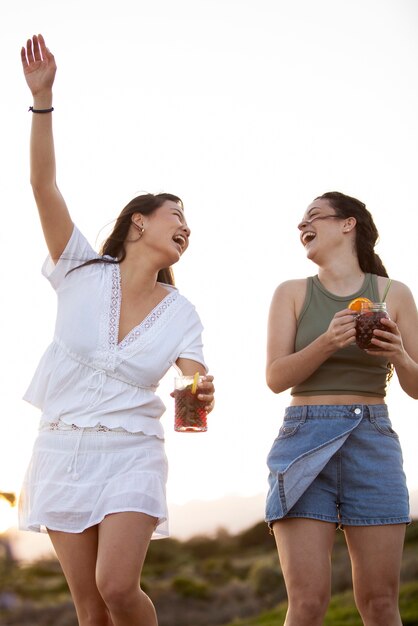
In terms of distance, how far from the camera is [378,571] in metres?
3.15

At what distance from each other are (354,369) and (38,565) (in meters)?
12.1

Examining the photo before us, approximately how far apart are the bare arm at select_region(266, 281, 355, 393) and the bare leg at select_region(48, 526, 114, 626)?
93 cm

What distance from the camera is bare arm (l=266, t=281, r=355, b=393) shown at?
3.15 m

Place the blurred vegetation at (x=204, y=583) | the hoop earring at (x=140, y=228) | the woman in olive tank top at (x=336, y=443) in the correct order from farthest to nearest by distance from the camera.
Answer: the blurred vegetation at (x=204, y=583) < the hoop earring at (x=140, y=228) < the woman in olive tank top at (x=336, y=443)

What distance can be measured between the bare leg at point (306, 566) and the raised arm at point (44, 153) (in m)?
1.46

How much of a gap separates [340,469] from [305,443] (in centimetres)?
17

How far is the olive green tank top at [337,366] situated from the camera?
3.37 meters

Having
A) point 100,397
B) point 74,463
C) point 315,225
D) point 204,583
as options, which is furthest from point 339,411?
point 204,583

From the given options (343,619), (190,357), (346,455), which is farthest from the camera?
(343,619)

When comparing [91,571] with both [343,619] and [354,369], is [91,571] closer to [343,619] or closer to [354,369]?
[354,369]

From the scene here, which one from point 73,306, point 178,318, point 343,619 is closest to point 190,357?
point 178,318

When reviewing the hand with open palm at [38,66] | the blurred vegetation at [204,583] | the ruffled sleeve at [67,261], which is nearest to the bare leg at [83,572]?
the ruffled sleeve at [67,261]

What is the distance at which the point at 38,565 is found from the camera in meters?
14.2

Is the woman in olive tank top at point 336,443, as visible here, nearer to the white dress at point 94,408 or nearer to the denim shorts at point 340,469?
the denim shorts at point 340,469
